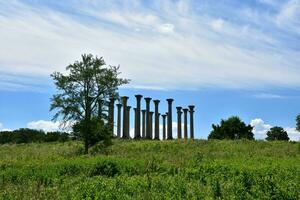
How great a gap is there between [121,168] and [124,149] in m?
18.1

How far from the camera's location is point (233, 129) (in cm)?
7044

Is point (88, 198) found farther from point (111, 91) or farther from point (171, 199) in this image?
point (111, 91)

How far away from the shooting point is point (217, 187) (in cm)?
1216

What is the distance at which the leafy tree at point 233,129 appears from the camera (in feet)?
230

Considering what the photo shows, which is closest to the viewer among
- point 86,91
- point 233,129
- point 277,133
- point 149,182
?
point 149,182

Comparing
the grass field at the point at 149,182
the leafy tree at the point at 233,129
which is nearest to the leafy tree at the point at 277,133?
the leafy tree at the point at 233,129

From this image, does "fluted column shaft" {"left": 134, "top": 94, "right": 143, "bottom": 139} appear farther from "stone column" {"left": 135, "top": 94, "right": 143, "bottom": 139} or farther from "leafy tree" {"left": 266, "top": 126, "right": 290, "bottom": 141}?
"leafy tree" {"left": 266, "top": 126, "right": 290, "bottom": 141}

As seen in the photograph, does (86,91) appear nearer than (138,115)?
Yes

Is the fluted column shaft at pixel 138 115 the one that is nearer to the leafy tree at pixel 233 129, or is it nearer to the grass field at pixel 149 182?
the leafy tree at pixel 233 129

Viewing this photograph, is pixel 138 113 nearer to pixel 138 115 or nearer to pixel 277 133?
pixel 138 115

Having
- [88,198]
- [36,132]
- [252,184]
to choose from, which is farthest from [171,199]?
[36,132]

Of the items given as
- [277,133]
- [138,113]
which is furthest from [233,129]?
[138,113]

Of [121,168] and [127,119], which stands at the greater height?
[127,119]

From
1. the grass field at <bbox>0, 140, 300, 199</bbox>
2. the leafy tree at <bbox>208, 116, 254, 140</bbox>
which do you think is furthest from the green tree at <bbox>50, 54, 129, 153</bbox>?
the leafy tree at <bbox>208, 116, 254, 140</bbox>
